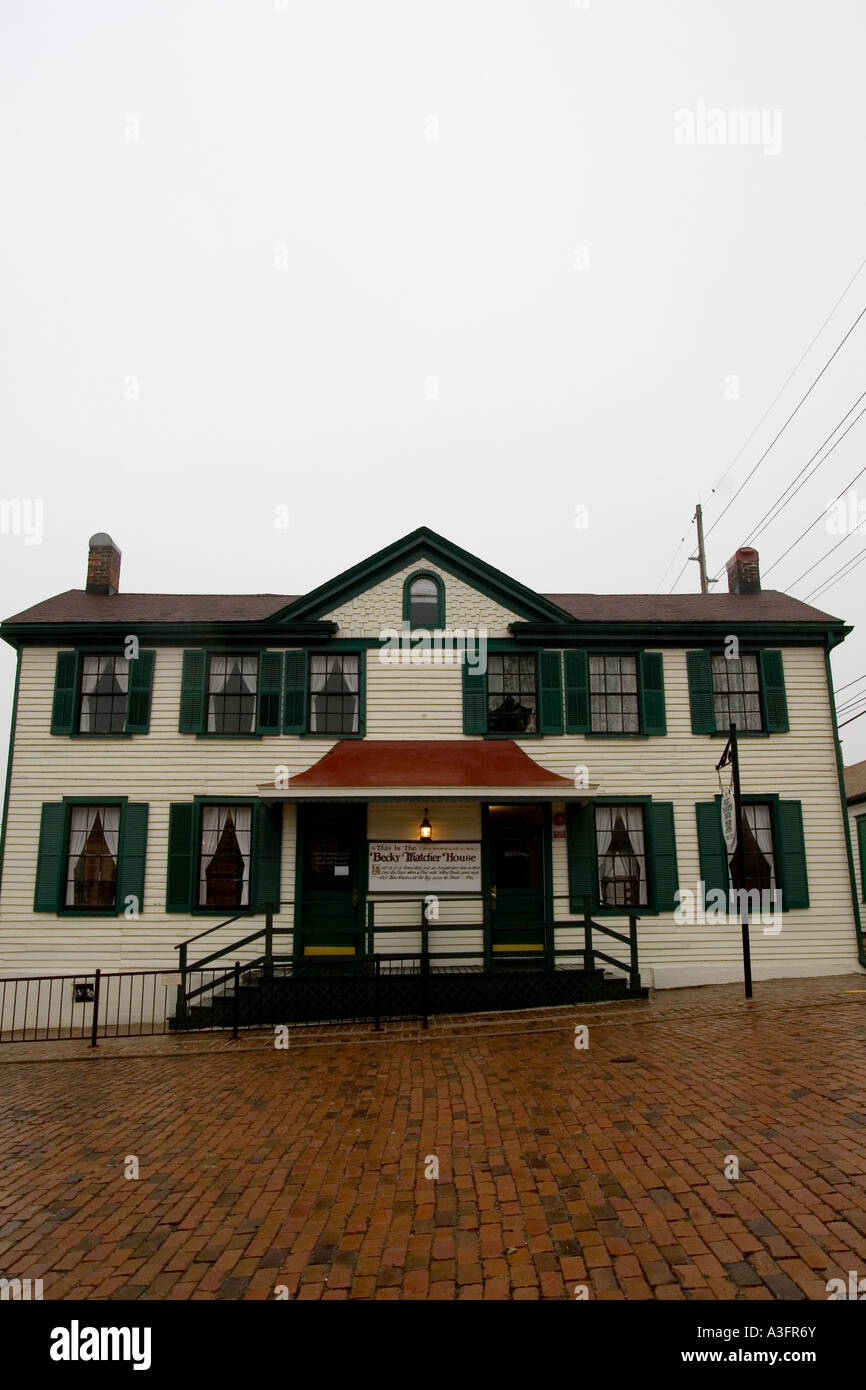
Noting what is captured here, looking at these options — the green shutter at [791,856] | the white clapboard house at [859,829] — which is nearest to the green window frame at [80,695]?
the green shutter at [791,856]

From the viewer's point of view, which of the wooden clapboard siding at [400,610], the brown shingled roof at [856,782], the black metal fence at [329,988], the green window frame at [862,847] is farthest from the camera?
the brown shingled roof at [856,782]

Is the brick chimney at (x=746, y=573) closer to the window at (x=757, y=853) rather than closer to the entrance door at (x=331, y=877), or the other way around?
the window at (x=757, y=853)

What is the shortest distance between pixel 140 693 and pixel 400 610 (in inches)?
202

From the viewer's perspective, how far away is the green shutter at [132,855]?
13727mm

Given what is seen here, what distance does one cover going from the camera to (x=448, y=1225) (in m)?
4.85

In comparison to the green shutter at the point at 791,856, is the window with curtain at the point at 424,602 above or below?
above

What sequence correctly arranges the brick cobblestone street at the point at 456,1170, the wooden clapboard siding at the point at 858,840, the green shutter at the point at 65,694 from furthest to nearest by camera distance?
the wooden clapboard siding at the point at 858,840 → the green shutter at the point at 65,694 → the brick cobblestone street at the point at 456,1170

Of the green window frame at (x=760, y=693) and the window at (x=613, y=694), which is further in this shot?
the window at (x=613, y=694)

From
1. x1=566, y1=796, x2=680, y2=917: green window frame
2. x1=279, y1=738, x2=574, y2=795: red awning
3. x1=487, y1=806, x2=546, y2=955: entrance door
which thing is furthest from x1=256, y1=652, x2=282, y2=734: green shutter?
x1=566, y1=796, x2=680, y2=917: green window frame

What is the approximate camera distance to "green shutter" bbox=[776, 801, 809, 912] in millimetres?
13961

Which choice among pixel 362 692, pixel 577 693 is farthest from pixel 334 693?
pixel 577 693

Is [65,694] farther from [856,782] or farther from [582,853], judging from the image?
[856,782]

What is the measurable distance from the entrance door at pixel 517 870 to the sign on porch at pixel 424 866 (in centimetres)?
41

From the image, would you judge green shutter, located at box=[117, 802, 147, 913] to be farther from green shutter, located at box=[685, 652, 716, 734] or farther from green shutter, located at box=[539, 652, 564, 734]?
green shutter, located at box=[685, 652, 716, 734]
